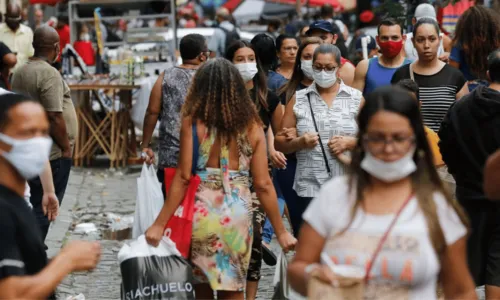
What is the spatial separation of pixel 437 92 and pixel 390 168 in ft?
13.6

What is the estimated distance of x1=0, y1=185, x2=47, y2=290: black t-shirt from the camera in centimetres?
381

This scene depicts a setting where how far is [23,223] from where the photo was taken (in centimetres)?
393

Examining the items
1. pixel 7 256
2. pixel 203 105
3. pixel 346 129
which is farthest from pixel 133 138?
pixel 7 256

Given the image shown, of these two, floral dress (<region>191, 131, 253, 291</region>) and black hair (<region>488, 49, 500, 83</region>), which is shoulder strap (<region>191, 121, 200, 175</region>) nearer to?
floral dress (<region>191, 131, 253, 291</region>)

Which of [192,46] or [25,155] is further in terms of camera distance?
[192,46]

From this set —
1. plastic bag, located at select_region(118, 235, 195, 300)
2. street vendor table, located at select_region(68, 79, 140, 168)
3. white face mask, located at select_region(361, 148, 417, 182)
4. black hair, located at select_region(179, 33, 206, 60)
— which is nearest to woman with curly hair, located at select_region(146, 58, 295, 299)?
plastic bag, located at select_region(118, 235, 195, 300)

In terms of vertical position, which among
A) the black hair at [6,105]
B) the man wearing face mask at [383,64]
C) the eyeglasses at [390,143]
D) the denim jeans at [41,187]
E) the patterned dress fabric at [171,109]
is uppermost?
the black hair at [6,105]

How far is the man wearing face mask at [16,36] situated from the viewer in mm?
14906

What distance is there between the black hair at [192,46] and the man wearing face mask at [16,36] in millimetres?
6945

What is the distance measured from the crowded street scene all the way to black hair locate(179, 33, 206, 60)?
0.02m

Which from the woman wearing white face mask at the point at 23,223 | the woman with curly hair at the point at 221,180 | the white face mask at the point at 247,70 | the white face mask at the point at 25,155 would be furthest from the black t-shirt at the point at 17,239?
the white face mask at the point at 247,70

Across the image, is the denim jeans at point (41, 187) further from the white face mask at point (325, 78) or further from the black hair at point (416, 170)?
the black hair at point (416, 170)

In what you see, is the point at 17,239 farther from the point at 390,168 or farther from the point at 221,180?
the point at 221,180

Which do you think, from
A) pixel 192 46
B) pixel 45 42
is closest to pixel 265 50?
pixel 192 46
